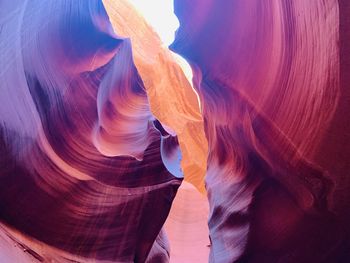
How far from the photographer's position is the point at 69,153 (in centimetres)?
295

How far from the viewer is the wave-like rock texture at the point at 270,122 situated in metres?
1.68

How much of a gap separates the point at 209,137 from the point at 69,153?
143 cm

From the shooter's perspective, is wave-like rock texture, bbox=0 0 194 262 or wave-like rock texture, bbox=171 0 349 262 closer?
wave-like rock texture, bbox=171 0 349 262

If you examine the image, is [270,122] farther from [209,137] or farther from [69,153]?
[209,137]

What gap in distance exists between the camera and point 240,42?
108 inches

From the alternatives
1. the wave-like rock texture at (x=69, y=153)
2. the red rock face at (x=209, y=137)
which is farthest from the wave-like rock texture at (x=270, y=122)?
the wave-like rock texture at (x=69, y=153)

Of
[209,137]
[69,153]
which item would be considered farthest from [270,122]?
[209,137]

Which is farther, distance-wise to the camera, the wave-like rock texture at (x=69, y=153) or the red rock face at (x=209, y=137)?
the wave-like rock texture at (x=69, y=153)

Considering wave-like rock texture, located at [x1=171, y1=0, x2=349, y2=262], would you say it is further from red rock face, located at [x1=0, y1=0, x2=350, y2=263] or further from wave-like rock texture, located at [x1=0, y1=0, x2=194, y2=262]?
wave-like rock texture, located at [x1=0, y1=0, x2=194, y2=262]

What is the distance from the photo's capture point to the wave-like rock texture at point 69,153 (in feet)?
7.64

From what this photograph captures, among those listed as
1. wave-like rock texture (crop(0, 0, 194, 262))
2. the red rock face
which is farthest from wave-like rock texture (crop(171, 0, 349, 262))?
wave-like rock texture (crop(0, 0, 194, 262))

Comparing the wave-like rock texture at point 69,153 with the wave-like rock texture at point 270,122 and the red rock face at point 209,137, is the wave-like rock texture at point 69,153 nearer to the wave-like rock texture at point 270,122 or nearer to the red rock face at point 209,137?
the red rock face at point 209,137

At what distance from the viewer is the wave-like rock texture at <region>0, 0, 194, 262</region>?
233 centimetres

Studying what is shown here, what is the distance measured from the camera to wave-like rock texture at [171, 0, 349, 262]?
1.68 m
